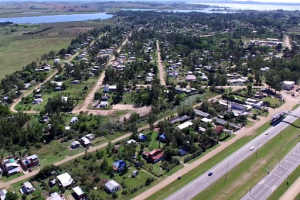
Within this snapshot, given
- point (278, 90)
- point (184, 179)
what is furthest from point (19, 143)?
point (278, 90)

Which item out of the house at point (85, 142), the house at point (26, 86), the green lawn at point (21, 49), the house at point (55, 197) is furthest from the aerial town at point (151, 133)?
the green lawn at point (21, 49)

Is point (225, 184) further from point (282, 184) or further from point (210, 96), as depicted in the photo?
point (210, 96)

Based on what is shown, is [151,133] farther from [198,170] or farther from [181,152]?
[198,170]

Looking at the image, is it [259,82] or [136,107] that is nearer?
[136,107]

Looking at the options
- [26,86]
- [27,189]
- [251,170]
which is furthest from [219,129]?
[26,86]

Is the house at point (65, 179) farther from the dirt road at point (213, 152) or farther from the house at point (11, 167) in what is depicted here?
the dirt road at point (213, 152)

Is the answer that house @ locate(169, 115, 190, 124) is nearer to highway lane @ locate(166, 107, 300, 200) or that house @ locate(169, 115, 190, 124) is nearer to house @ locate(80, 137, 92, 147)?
highway lane @ locate(166, 107, 300, 200)
